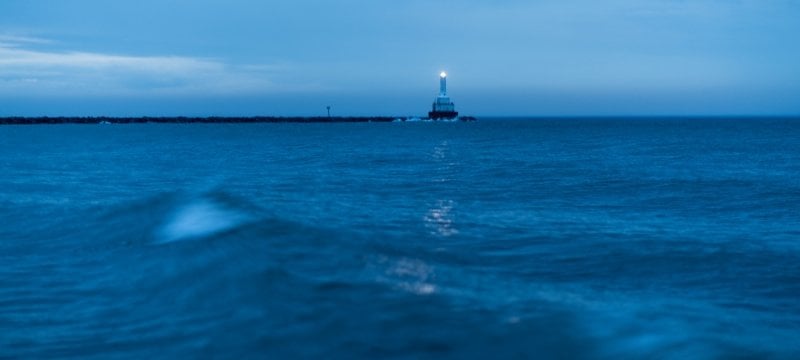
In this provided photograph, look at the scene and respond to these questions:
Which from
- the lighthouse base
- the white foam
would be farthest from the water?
the lighthouse base

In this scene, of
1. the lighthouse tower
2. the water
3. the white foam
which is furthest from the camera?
the lighthouse tower

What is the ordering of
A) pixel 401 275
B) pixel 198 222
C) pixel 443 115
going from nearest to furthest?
1. pixel 401 275
2. pixel 198 222
3. pixel 443 115

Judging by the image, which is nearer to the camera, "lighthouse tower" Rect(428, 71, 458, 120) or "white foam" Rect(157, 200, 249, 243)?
"white foam" Rect(157, 200, 249, 243)

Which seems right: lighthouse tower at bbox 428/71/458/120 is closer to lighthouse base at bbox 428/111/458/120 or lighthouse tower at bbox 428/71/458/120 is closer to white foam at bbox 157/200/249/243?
lighthouse base at bbox 428/111/458/120

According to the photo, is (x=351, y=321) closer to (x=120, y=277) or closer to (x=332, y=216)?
(x=120, y=277)

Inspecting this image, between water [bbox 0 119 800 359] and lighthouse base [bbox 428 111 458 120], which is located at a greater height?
lighthouse base [bbox 428 111 458 120]

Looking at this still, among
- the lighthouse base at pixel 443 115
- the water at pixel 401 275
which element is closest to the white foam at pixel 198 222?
the water at pixel 401 275

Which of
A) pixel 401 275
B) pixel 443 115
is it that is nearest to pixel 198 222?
pixel 401 275

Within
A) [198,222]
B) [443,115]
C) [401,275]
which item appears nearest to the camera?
[401,275]

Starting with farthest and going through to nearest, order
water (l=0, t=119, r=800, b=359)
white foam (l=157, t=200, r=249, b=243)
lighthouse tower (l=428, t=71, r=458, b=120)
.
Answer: lighthouse tower (l=428, t=71, r=458, b=120) < white foam (l=157, t=200, r=249, b=243) < water (l=0, t=119, r=800, b=359)

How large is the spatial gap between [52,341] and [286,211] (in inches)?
371

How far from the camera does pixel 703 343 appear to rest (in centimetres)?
703

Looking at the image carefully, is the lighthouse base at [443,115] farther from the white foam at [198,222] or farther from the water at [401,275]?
the white foam at [198,222]

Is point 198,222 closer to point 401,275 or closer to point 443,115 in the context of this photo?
point 401,275
